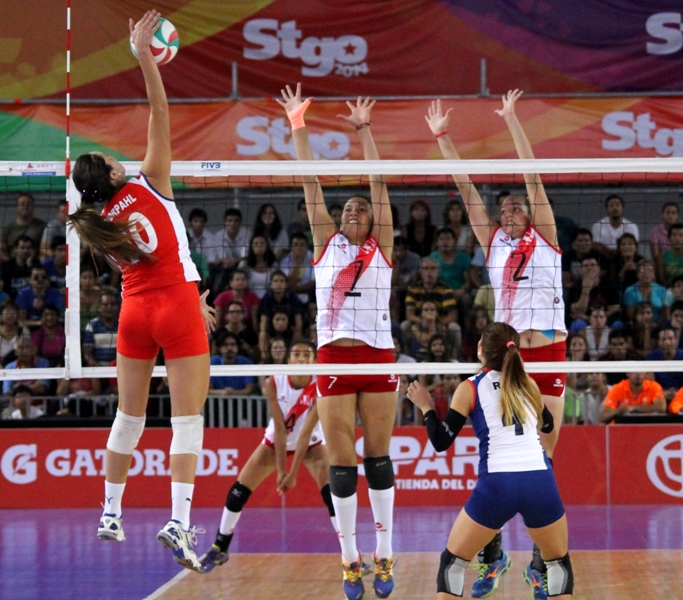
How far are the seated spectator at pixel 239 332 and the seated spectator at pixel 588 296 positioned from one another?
3514 millimetres

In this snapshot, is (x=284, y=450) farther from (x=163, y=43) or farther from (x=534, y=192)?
(x=163, y=43)

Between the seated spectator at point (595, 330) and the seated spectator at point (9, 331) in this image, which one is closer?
the seated spectator at point (595, 330)

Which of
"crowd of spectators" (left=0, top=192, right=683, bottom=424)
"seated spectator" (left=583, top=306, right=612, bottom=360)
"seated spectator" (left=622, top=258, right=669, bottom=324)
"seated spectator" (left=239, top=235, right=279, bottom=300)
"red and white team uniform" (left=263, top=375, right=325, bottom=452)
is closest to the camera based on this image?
"red and white team uniform" (left=263, top=375, right=325, bottom=452)

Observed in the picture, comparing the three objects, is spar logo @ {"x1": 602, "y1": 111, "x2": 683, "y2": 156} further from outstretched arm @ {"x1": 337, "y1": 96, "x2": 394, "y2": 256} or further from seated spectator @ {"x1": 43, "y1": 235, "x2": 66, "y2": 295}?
seated spectator @ {"x1": 43, "y1": 235, "x2": 66, "y2": 295}

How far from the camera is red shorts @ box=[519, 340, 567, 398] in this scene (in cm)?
670

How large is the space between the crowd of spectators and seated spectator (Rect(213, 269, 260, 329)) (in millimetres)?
15

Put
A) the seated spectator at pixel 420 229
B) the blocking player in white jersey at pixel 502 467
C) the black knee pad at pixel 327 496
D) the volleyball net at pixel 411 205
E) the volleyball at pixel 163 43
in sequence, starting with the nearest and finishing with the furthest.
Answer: the blocking player in white jersey at pixel 502 467, the volleyball at pixel 163 43, the volleyball net at pixel 411 205, the black knee pad at pixel 327 496, the seated spectator at pixel 420 229

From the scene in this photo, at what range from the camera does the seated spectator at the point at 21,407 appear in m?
11.1

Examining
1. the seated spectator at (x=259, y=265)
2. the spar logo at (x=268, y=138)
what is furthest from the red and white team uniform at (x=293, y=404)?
the spar logo at (x=268, y=138)

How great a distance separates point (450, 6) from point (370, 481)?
23.4 ft

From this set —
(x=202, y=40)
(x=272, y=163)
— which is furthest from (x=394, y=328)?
(x=272, y=163)

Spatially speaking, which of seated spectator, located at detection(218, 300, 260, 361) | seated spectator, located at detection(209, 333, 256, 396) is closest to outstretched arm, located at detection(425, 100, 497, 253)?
seated spectator, located at detection(209, 333, 256, 396)

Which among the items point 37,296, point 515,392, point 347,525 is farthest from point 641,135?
point 37,296

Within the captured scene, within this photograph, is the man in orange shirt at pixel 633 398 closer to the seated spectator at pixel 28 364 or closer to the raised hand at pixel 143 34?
the seated spectator at pixel 28 364
